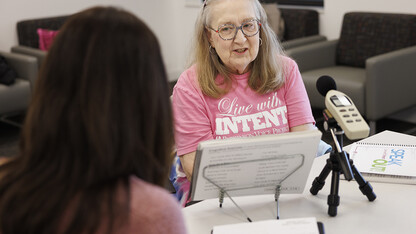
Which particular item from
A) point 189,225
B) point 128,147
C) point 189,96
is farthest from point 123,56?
point 189,96

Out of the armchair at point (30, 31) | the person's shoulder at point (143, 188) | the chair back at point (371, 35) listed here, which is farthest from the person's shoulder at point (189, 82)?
the armchair at point (30, 31)

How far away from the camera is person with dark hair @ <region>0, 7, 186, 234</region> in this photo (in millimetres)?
919

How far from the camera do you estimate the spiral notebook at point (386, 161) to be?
1.81 m

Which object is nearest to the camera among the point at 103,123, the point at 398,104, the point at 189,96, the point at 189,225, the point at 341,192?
the point at 103,123

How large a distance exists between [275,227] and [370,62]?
2.68 m

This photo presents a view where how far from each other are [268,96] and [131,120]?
3.98 ft

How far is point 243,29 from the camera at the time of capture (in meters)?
2.12

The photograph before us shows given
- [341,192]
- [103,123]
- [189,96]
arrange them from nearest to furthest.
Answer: [103,123] → [341,192] → [189,96]

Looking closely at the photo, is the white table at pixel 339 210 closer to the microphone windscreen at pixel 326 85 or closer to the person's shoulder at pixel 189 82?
the microphone windscreen at pixel 326 85

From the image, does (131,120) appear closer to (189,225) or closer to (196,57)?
(189,225)

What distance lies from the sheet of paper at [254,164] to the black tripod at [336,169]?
6 centimetres

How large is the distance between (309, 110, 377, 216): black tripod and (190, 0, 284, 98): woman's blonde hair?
51 cm

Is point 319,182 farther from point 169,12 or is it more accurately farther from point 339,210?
point 169,12

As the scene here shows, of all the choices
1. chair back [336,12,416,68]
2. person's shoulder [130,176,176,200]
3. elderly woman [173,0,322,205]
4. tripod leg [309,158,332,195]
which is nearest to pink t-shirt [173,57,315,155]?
elderly woman [173,0,322,205]
